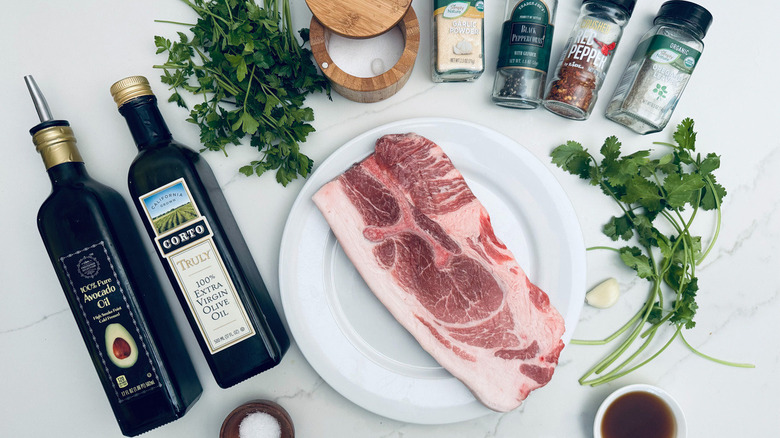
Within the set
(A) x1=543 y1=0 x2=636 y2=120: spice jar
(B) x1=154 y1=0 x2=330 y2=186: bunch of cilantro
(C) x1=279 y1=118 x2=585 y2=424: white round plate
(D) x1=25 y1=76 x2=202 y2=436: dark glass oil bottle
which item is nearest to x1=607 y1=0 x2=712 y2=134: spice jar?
(A) x1=543 y1=0 x2=636 y2=120: spice jar

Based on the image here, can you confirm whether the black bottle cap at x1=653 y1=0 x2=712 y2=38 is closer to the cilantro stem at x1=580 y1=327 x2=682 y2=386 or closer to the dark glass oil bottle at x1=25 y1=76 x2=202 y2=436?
the cilantro stem at x1=580 y1=327 x2=682 y2=386

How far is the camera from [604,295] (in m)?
1.40

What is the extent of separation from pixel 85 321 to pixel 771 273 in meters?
2.22

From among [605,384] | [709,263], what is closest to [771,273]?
[709,263]

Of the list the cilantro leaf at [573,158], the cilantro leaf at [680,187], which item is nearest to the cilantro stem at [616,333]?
the cilantro leaf at [680,187]

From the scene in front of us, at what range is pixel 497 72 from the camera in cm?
136

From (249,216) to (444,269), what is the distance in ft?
2.21

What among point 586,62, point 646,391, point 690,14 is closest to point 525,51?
point 586,62

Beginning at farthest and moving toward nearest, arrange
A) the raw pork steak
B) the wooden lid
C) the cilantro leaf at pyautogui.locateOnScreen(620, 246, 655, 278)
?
the cilantro leaf at pyautogui.locateOnScreen(620, 246, 655, 278), the raw pork steak, the wooden lid

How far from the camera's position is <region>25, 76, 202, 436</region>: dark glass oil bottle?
1155 mm

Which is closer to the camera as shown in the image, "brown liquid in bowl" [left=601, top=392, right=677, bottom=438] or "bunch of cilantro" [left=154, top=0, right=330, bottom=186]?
"bunch of cilantro" [left=154, top=0, right=330, bottom=186]

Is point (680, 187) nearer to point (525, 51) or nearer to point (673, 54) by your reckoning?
point (673, 54)

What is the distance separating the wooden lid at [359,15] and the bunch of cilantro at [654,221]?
68cm

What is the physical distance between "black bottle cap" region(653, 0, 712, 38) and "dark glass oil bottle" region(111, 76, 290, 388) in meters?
1.51
